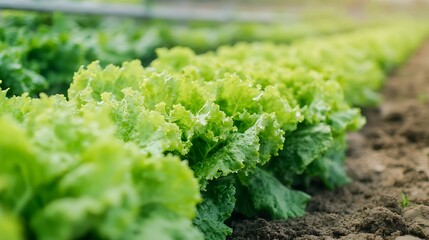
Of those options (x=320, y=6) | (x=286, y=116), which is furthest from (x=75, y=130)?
(x=320, y=6)

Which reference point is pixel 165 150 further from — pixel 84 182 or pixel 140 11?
pixel 140 11

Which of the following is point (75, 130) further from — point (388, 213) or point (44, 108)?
point (388, 213)

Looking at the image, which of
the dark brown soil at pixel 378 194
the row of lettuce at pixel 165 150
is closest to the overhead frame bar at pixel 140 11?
the row of lettuce at pixel 165 150

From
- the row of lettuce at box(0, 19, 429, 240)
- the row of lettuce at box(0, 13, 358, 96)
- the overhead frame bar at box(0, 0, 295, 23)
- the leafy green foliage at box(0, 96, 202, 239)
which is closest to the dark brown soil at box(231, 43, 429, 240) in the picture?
the row of lettuce at box(0, 19, 429, 240)

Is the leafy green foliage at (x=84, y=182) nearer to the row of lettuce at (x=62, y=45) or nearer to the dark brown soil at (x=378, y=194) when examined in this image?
the dark brown soil at (x=378, y=194)

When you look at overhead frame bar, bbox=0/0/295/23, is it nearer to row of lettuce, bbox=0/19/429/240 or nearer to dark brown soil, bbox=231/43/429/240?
row of lettuce, bbox=0/19/429/240

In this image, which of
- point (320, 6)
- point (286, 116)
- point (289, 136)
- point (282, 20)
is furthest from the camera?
point (320, 6)
